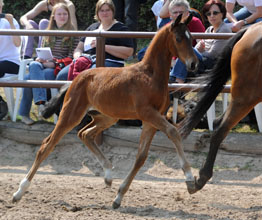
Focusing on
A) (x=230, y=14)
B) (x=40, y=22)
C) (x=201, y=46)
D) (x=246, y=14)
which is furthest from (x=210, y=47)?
(x=40, y=22)

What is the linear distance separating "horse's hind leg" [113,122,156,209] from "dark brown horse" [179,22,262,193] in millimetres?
355

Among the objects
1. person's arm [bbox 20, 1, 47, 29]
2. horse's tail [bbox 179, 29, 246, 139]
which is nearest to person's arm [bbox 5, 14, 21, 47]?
person's arm [bbox 20, 1, 47, 29]

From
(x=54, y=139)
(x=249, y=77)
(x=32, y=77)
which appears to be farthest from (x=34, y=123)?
(x=249, y=77)

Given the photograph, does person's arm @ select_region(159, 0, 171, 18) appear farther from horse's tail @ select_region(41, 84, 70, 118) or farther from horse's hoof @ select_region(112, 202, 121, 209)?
horse's hoof @ select_region(112, 202, 121, 209)

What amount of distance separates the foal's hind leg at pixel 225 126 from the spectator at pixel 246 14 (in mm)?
2621

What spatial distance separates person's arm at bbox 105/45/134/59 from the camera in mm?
7055

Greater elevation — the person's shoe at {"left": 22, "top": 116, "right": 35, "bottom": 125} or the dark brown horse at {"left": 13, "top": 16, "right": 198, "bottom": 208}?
the dark brown horse at {"left": 13, "top": 16, "right": 198, "bottom": 208}


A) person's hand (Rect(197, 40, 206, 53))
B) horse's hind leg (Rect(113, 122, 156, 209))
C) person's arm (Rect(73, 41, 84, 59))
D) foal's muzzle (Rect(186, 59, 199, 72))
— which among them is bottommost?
horse's hind leg (Rect(113, 122, 156, 209))

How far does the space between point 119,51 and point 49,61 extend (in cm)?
107

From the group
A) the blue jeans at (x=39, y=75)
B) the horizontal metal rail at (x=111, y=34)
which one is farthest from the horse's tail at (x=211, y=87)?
the blue jeans at (x=39, y=75)

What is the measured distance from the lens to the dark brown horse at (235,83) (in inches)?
195

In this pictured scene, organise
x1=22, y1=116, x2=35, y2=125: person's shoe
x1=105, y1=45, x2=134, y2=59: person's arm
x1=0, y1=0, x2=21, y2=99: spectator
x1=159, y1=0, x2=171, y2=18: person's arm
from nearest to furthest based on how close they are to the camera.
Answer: x1=105, y1=45, x2=134, y2=59: person's arm < x1=22, y1=116, x2=35, y2=125: person's shoe < x1=159, y1=0, x2=171, y2=18: person's arm < x1=0, y1=0, x2=21, y2=99: spectator

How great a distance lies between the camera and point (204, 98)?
5.48 meters

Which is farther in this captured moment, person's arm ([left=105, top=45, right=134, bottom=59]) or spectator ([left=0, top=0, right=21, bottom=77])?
spectator ([left=0, top=0, right=21, bottom=77])
